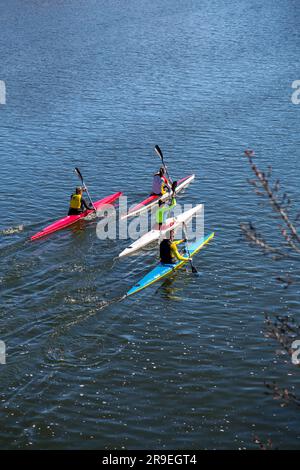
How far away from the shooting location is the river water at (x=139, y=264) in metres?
21.5

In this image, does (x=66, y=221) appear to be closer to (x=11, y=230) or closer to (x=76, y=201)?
(x=76, y=201)

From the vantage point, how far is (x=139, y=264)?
3145 centimetres

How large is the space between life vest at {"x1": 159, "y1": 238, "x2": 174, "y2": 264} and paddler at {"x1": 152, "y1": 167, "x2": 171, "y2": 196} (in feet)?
27.7

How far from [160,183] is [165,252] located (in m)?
9.31

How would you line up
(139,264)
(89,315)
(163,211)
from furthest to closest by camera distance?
(163,211), (139,264), (89,315)

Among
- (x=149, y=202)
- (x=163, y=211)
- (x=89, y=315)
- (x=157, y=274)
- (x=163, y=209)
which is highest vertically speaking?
(x=149, y=202)

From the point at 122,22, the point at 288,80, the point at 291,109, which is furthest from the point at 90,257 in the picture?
the point at 122,22

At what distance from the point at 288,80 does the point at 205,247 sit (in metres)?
35.6

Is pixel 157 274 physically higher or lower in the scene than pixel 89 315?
higher

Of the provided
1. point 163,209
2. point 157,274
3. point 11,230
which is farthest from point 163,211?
point 11,230

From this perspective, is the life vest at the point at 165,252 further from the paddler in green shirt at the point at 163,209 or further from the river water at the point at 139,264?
the paddler in green shirt at the point at 163,209

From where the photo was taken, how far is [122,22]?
3546 inches

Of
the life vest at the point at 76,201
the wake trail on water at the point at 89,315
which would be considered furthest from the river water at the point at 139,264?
the life vest at the point at 76,201

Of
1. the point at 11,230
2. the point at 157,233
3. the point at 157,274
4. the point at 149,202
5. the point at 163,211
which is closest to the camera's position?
the point at 157,274
